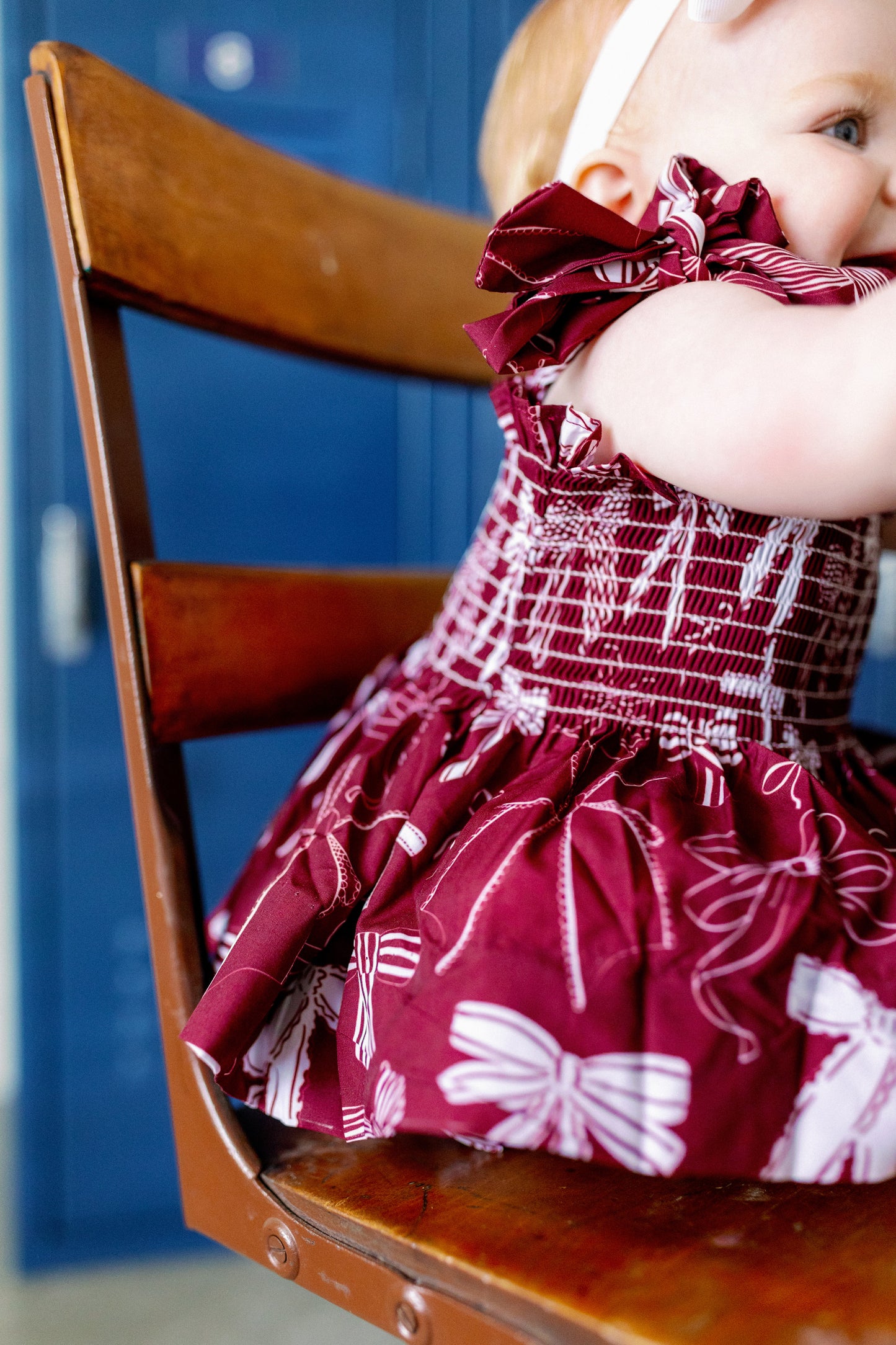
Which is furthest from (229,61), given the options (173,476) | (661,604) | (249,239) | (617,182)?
(661,604)

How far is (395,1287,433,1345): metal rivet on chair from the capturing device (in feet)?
1.10

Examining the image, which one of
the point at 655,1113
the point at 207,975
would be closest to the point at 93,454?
the point at 207,975

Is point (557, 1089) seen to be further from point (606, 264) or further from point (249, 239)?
point (249, 239)

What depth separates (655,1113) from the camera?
295 mm

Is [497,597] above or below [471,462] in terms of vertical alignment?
below

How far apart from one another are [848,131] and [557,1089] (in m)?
0.37

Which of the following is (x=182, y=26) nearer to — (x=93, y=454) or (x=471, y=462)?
(x=471, y=462)

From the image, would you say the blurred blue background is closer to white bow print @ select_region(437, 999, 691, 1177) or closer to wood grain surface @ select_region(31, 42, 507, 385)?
wood grain surface @ select_region(31, 42, 507, 385)

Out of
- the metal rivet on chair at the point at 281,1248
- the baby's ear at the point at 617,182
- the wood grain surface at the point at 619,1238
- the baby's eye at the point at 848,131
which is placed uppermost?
the baby's eye at the point at 848,131

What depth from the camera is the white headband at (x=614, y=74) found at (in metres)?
0.43

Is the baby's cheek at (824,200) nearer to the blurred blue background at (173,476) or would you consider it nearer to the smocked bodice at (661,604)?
the smocked bodice at (661,604)

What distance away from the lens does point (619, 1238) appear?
33cm

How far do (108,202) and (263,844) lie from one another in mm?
288

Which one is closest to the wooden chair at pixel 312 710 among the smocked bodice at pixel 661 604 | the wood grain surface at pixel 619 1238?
the wood grain surface at pixel 619 1238
